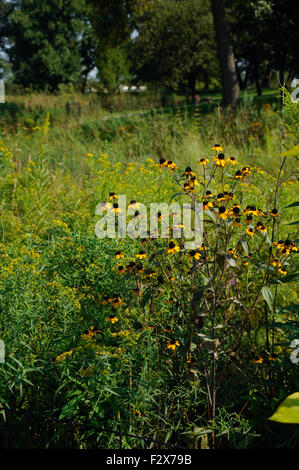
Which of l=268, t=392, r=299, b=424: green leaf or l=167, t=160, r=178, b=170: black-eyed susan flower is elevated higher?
l=167, t=160, r=178, b=170: black-eyed susan flower

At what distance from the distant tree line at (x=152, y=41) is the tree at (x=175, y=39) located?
2.6 inches

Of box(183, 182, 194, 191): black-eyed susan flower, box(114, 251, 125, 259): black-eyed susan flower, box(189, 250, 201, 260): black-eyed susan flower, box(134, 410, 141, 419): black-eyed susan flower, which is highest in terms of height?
box(183, 182, 194, 191): black-eyed susan flower

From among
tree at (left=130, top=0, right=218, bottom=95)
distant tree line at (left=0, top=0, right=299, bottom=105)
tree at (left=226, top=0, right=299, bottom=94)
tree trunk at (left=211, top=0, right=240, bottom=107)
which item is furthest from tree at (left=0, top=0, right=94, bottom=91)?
tree trunk at (left=211, top=0, right=240, bottom=107)

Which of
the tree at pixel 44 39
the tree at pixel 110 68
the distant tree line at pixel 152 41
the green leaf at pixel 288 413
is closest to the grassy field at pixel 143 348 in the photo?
the green leaf at pixel 288 413

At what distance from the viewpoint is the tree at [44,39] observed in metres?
36.0

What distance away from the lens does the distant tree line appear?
11516 mm

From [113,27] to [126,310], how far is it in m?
11.5

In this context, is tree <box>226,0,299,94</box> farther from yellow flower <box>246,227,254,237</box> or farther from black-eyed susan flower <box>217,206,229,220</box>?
black-eyed susan flower <box>217,206,229,220</box>

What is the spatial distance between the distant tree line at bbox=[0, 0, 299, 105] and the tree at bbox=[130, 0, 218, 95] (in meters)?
0.07

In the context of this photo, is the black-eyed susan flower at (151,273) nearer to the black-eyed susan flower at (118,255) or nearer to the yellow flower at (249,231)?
the black-eyed susan flower at (118,255)

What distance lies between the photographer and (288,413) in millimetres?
1300

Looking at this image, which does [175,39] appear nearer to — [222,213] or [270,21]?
[270,21]
